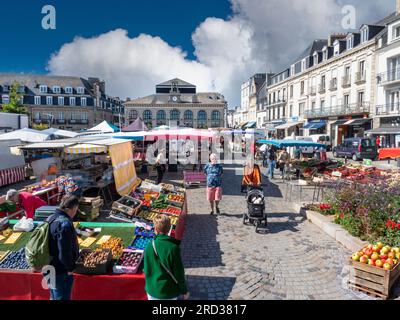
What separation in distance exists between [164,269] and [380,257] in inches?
141

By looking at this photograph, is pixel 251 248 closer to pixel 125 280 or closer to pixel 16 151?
pixel 125 280

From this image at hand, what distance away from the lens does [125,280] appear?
156 inches

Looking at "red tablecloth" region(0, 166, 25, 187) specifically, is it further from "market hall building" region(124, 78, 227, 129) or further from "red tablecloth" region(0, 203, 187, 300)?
"market hall building" region(124, 78, 227, 129)

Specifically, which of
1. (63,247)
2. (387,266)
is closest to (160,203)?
(63,247)

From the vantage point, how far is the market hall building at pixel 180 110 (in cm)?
7212

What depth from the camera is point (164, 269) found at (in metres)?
3.08

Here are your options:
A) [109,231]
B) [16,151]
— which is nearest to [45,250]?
[109,231]

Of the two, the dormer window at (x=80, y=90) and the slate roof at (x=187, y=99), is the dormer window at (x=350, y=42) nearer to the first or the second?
the slate roof at (x=187, y=99)

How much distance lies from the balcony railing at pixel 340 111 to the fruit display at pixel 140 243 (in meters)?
30.1

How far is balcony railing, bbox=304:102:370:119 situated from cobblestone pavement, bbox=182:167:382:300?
25681mm

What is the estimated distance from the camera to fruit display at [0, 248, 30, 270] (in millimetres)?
4043

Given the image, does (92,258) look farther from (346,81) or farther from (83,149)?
(346,81)

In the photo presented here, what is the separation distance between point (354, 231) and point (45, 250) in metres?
5.97

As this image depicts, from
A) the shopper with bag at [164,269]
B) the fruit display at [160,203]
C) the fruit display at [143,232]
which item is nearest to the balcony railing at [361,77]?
the fruit display at [160,203]
